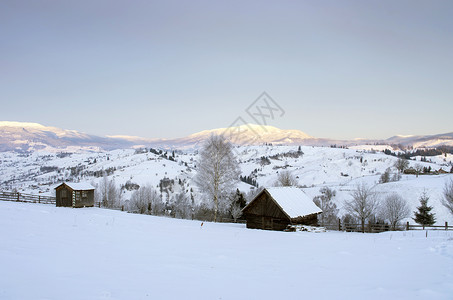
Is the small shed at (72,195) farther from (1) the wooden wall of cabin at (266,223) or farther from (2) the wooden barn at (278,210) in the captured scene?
(1) the wooden wall of cabin at (266,223)

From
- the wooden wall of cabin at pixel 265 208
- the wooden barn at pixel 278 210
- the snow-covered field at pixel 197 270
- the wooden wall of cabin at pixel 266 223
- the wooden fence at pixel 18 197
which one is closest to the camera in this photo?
the snow-covered field at pixel 197 270

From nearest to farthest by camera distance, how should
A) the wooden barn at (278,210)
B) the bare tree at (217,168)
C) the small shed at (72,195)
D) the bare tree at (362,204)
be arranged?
the wooden barn at (278,210), the bare tree at (217,168), the small shed at (72,195), the bare tree at (362,204)

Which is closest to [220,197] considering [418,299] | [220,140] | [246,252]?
[220,140]

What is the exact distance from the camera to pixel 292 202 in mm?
30875

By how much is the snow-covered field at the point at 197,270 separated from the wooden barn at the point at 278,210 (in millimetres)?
14703

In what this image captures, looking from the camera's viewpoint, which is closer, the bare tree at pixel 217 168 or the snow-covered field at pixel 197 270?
the snow-covered field at pixel 197 270

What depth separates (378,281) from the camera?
349 inches

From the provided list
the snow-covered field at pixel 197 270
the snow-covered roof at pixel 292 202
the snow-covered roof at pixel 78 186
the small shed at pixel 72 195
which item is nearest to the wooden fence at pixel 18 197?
the small shed at pixel 72 195

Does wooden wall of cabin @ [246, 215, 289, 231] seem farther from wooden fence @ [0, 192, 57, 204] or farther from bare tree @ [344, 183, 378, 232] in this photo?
wooden fence @ [0, 192, 57, 204]

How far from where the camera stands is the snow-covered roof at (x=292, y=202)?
28973 millimetres

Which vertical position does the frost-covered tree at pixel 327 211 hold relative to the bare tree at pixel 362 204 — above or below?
below

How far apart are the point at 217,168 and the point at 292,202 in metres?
9.80

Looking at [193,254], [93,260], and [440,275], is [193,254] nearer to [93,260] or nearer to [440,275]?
[93,260]

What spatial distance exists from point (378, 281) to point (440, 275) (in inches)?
88.4
